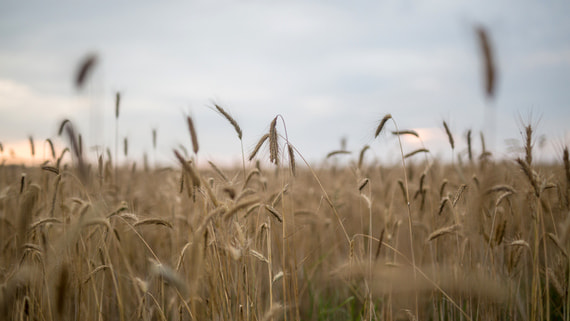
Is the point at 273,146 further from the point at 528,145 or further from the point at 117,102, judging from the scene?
the point at 117,102

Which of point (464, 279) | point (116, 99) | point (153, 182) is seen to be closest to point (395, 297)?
point (464, 279)

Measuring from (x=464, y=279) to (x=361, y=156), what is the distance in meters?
1.40

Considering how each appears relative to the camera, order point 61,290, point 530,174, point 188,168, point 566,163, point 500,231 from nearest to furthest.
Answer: point 61,290
point 188,168
point 530,174
point 566,163
point 500,231

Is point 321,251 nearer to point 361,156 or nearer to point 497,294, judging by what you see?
point 361,156

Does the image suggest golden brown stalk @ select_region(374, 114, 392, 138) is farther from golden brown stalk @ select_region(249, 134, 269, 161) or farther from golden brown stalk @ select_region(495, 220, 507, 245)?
golden brown stalk @ select_region(495, 220, 507, 245)

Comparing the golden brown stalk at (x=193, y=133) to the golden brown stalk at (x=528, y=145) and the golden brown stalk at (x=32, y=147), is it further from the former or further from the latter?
the golden brown stalk at (x=32, y=147)

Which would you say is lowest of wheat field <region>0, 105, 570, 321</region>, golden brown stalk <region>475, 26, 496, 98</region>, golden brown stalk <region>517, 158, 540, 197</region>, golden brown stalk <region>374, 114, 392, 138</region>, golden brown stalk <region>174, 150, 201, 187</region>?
wheat field <region>0, 105, 570, 321</region>

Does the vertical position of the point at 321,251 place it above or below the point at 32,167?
below

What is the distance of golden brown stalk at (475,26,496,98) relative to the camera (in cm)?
203

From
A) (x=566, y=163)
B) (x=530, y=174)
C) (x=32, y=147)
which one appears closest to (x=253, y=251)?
(x=530, y=174)

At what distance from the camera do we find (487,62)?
2111 millimetres

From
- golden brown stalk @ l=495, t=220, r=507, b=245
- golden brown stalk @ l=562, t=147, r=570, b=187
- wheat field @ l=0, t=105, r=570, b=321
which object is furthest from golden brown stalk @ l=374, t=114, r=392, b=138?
golden brown stalk @ l=562, t=147, r=570, b=187

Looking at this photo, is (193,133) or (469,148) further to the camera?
(469,148)

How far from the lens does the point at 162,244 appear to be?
4105 mm
